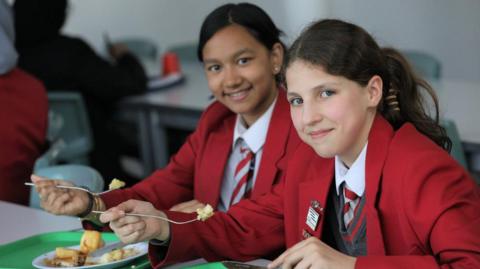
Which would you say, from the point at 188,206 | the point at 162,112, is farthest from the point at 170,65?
the point at 188,206

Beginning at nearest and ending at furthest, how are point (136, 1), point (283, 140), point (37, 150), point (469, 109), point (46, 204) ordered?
1. point (46, 204)
2. point (283, 140)
3. point (37, 150)
4. point (469, 109)
5. point (136, 1)

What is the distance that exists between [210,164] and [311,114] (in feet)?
2.33

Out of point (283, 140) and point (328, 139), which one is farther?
point (283, 140)

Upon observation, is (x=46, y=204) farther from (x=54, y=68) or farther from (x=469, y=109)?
(x=54, y=68)

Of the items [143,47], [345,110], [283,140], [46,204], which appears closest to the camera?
[345,110]

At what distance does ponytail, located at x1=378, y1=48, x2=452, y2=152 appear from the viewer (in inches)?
66.7

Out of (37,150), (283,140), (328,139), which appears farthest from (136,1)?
(328,139)

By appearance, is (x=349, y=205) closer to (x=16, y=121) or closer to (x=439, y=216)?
(x=439, y=216)

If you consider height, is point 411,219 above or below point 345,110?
below

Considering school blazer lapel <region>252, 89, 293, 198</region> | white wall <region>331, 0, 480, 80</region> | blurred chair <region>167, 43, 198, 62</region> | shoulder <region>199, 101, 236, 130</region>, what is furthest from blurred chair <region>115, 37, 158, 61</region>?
school blazer lapel <region>252, 89, 293, 198</region>

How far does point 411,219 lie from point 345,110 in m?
0.26

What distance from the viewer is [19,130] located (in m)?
2.74

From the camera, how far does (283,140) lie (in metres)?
2.04

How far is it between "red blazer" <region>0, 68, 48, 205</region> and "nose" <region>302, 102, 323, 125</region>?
143cm
